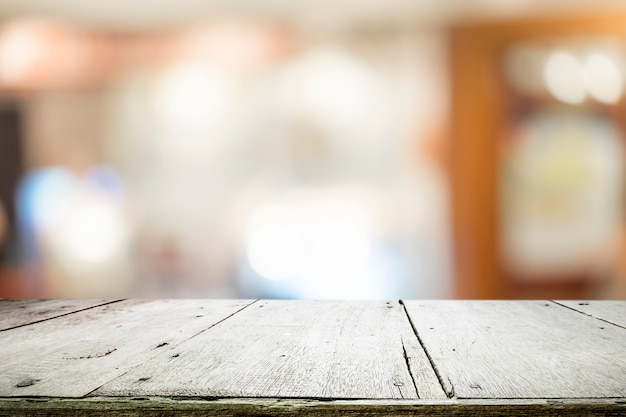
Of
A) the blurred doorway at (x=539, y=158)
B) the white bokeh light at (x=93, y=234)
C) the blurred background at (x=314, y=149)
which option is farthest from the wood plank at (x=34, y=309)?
the blurred doorway at (x=539, y=158)

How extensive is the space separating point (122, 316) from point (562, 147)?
2101 mm

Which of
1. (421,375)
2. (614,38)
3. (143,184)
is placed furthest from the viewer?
(143,184)

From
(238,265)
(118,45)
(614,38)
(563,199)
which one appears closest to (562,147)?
(563,199)

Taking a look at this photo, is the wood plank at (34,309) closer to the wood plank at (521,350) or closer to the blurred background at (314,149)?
the wood plank at (521,350)

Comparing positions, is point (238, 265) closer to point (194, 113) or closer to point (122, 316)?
point (194, 113)

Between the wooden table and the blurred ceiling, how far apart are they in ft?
5.98

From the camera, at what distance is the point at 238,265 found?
2.37 m

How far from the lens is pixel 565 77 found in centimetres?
229

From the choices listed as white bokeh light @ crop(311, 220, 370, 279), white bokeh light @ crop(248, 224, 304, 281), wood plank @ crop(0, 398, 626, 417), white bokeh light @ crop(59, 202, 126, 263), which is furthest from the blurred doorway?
wood plank @ crop(0, 398, 626, 417)

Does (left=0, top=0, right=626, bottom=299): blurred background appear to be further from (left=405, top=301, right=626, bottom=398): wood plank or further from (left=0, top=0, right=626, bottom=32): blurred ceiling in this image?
(left=405, top=301, right=626, bottom=398): wood plank

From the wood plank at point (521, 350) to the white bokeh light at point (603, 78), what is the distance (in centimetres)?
181

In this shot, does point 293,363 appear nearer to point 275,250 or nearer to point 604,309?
point 604,309

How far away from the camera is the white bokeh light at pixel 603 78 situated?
2.26m

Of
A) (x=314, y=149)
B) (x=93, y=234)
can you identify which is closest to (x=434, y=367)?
(x=314, y=149)
